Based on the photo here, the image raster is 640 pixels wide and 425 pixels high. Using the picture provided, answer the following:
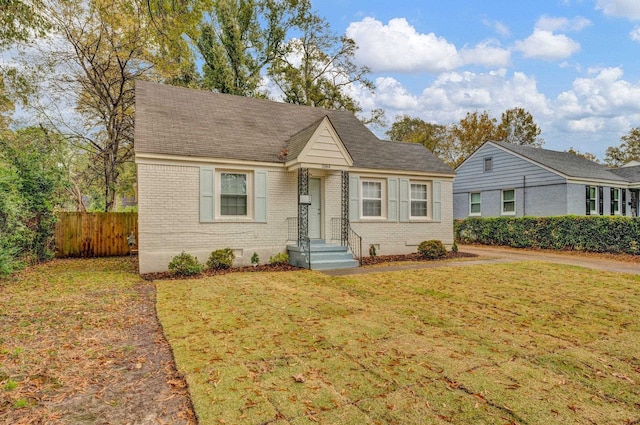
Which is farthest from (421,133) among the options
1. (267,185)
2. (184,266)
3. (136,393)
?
(136,393)

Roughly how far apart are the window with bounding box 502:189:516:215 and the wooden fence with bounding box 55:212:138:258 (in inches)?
781

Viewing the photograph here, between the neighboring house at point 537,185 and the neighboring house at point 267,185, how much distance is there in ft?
25.6

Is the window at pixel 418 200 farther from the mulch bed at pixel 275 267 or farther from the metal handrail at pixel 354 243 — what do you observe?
the metal handrail at pixel 354 243

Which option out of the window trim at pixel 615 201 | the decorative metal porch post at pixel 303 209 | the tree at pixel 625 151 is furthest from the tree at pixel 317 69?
the tree at pixel 625 151

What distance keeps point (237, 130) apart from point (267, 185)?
7.94 ft

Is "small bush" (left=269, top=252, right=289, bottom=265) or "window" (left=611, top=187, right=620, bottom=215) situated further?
"window" (left=611, top=187, right=620, bottom=215)

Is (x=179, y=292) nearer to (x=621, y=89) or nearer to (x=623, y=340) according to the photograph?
(x=623, y=340)

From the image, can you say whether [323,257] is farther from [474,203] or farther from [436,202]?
[474,203]

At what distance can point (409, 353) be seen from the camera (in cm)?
397

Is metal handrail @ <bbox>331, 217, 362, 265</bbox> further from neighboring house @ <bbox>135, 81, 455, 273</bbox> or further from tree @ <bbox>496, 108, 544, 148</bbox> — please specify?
tree @ <bbox>496, 108, 544, 148</bbox>

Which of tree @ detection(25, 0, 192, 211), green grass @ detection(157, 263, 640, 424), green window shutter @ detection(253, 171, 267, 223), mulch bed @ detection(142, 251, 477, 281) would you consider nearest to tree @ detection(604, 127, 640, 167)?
mulch bed @ detection(142, 251, 477, 281)

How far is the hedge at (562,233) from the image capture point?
13.7 meters

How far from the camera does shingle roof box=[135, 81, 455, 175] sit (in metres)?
10.7

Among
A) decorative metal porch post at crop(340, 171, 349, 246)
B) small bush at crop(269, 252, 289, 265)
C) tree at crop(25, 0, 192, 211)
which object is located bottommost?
small bush at crop(269, 252, 289, 265)
